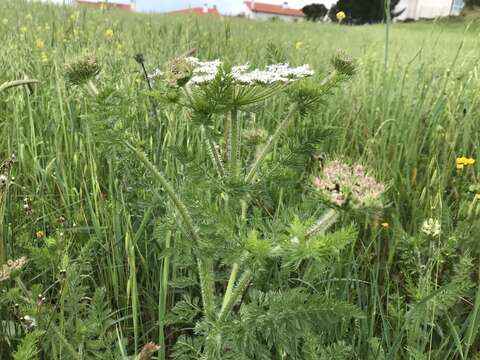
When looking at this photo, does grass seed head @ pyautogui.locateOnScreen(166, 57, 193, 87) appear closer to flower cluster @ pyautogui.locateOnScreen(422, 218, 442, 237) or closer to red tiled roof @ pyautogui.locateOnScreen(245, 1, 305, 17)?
flower cluster @ pyautogui.locateOnScreen(422, 218, 442, 237)

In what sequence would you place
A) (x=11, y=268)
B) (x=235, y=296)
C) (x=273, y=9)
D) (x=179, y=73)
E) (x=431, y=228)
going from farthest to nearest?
(x=273, y=9)
(x=431, y=228)
(x=235, y=296)
(x=179, y=73)
(x=11, y=268)

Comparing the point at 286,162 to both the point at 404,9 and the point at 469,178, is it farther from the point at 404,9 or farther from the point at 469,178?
the point at 404,9

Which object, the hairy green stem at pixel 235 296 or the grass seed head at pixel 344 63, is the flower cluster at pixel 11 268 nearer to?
the hairy green stem at pixel 235 296

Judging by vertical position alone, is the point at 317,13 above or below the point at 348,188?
above

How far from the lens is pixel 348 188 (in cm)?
97

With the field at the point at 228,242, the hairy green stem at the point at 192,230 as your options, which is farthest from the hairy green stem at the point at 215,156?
the hairy green stem at the point at 192,230

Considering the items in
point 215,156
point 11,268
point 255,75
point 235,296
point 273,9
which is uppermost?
point 273,9

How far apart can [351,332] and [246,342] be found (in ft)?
1.68

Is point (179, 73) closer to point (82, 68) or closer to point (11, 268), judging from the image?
point (82, 68)

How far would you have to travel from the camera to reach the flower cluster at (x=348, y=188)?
0.96 metres

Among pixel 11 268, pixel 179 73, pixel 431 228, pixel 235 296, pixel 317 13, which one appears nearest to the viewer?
pixel 11 268

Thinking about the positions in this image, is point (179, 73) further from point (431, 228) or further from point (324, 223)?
point (431, 228)

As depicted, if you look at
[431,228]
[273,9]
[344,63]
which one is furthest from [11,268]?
[273,9]

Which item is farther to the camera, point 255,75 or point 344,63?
point 344,63
